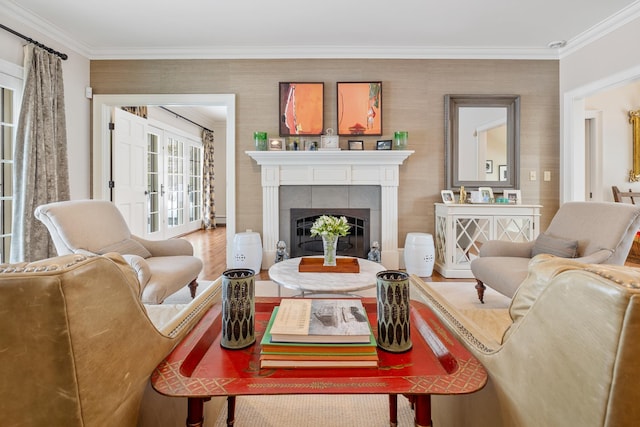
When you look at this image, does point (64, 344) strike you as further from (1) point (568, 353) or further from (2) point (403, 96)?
(2) point (403, 96)

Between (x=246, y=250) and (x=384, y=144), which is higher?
(x=384, y=144)

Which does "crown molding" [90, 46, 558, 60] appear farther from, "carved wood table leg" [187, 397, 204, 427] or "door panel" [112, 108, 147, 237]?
"carved wood table leg" [187, 397, 204, 427]

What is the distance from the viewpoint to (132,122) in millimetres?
4543

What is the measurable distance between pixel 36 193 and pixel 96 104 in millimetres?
1385

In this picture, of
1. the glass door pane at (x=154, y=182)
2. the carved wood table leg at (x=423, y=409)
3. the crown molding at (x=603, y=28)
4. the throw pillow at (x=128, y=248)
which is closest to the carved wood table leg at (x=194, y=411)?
the carved wood table leg at (x=423, y=409)

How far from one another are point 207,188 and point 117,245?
5.65 metres

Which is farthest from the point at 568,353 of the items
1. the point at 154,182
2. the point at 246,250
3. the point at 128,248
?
the point at 154,182

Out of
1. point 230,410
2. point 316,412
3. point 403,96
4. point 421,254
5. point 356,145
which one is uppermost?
point 403,96

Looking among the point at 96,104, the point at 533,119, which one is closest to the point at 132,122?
the point at 96,104

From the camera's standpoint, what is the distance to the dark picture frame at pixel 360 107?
154 inches

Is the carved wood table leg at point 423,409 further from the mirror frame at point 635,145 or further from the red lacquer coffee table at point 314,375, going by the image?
the mirror frame at point 635,145

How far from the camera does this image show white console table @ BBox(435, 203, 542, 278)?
11.8 ft

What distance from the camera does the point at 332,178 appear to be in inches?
154

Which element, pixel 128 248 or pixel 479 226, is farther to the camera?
pixel 479 226
